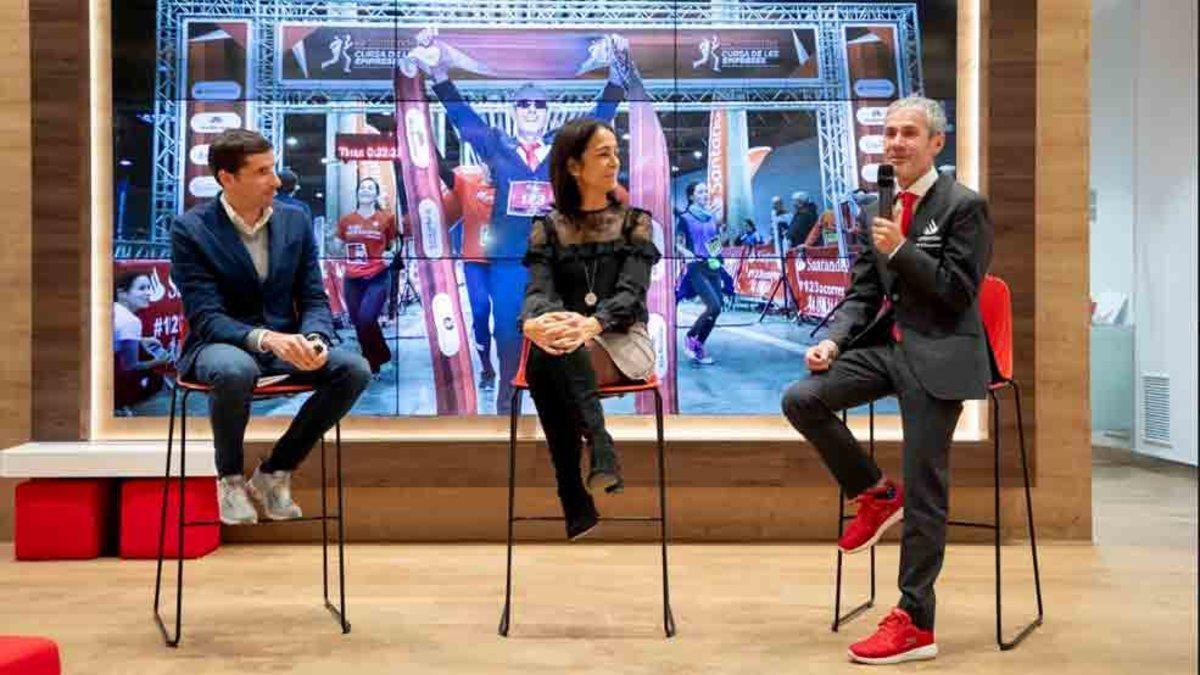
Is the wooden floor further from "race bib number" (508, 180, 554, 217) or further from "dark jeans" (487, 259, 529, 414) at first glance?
"race bib number" (508, 180, 554, 217)

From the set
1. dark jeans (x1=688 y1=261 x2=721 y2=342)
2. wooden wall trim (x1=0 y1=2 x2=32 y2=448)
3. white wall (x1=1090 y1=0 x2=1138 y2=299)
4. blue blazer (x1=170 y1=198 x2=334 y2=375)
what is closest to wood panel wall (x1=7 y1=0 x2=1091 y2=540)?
wooden wall trim (x1=0 y1=2 x2=32 y2=448)

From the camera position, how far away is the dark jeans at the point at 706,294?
216 inches

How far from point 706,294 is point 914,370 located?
210 centimetres

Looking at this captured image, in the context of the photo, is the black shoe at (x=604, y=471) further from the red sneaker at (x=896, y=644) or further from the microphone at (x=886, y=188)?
the microphone at (x=886, y=188)

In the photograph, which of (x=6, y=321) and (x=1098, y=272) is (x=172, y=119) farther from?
(x=1098, y=272)

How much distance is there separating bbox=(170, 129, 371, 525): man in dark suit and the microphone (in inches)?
60.8

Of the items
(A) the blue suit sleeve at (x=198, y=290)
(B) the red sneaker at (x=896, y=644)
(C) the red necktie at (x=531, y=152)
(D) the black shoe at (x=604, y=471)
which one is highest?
(C) the red necktie at (x=531, y=152)

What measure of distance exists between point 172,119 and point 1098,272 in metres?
8.56

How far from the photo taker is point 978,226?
349 centimetres

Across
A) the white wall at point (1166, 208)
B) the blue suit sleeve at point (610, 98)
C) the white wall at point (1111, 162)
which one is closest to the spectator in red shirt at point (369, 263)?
the blue suit sleeve at point (610, 98)

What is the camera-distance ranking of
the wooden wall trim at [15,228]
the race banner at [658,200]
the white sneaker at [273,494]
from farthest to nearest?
the race banner at [658,200], the wooden wall trim at [15,228], the white sneaker at [273,494]

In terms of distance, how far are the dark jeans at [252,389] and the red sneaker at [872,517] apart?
1458mm

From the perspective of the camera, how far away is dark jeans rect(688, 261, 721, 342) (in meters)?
5.50

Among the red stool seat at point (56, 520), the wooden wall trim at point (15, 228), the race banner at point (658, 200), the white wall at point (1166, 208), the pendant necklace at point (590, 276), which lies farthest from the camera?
the white wall at point (1166, 208)
